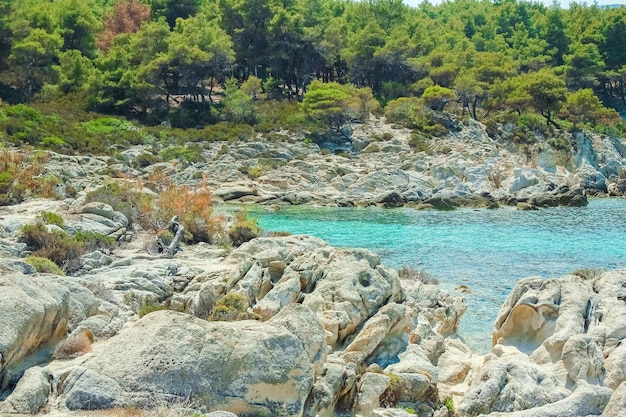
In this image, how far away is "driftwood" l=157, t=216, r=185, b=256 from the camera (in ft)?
69.5

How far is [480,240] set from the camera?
105ft

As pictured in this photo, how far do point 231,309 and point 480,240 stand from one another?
67.6 feet

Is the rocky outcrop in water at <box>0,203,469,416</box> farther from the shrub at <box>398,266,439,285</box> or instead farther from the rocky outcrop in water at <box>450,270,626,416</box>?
the shrub at <box>398,266,439,285</box>

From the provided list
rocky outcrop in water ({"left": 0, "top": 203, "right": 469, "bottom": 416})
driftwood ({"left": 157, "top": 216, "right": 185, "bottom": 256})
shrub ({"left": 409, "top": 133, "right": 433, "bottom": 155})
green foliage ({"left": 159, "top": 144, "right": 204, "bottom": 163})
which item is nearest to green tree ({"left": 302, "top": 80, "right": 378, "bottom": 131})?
shrub ({"left": 409, "top": 133, "right": 433, "bottom": 155})

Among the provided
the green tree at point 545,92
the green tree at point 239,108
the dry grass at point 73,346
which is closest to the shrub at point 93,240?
the dry grass at point 73,346

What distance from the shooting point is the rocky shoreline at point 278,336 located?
→ 846cm

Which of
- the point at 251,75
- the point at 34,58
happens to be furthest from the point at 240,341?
the point at 251,75

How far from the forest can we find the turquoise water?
20270 millimetres

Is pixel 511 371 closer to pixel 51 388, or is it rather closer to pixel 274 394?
pixel 274 394

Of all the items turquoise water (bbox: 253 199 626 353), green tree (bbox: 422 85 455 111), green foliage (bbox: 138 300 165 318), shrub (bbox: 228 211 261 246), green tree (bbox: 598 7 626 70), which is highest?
green tree (bbox: 598 7 626 70)

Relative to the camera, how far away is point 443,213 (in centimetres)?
4200

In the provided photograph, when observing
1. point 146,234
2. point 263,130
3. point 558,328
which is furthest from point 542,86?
point 558,328

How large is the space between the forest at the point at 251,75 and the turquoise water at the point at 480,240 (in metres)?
20.3

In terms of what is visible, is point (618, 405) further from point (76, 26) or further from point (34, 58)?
point (76, 26)
